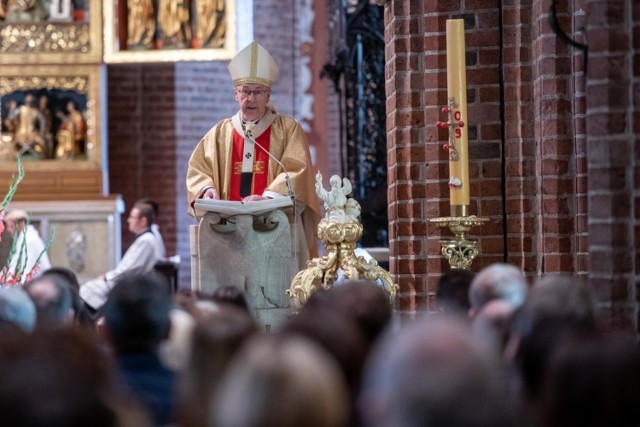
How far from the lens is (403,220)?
26.1 ft

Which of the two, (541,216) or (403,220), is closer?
(541,216)

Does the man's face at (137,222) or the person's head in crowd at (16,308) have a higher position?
the man's face at (137,222)

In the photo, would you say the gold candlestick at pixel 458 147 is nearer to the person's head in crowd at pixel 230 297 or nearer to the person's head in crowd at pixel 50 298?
the person's head in crowd at pixel 230 297

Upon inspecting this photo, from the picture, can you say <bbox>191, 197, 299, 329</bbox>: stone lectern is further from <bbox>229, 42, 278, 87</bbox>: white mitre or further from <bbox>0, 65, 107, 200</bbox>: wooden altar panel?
<bbox>0, 65, 107, 200</bbox>: wooden altar panel

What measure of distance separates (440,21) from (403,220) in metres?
1.09

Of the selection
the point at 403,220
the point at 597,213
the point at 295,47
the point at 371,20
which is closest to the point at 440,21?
the point at 403,220

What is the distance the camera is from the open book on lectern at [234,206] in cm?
790

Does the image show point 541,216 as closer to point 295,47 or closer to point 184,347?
point 184,347

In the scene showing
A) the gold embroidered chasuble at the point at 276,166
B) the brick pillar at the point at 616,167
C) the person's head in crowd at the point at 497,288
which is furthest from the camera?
the gold embroidered chasuble at the point at 276,166

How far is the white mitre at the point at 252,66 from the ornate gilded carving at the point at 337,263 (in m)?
1.41

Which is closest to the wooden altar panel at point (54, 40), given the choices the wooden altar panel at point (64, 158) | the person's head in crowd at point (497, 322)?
the wooden altar panel at point (64, 158)

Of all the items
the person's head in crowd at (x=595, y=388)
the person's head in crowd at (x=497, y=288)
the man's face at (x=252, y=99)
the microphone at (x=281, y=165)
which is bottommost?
the person's head in crowd at (x=595, y=388)

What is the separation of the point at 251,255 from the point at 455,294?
10.4ft

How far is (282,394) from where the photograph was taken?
2541 millimetres
